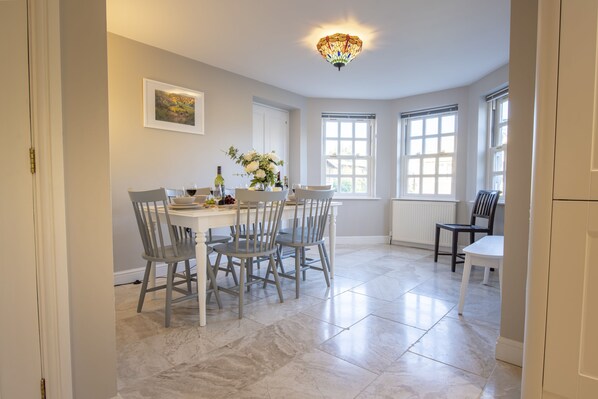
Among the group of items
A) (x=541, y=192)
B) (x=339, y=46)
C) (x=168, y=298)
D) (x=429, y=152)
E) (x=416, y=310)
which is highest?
(x=339, y=46)

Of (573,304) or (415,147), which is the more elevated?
(415,147)

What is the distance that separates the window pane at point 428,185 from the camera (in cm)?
518

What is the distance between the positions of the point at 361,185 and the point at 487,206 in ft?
7.12

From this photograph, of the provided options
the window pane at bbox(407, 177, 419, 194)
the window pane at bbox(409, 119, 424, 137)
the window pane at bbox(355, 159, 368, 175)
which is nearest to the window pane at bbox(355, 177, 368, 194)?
the window pane at bbox(355, 159, 368, 175)

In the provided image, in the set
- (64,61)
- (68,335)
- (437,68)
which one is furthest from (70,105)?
(437,68)

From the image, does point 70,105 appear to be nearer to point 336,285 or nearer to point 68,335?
point 68,335

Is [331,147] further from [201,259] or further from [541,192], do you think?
[541,192]

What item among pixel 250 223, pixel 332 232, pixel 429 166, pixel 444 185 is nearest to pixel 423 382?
pixel 250 223

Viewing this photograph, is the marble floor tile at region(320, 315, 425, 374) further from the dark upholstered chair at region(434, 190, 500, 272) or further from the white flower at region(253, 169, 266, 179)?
the dark upholstered chair at region(434, 190, 500, 272)

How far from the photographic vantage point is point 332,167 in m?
5.59

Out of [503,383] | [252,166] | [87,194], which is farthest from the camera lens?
[252,166]

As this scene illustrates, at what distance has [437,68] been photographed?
393 centimetres

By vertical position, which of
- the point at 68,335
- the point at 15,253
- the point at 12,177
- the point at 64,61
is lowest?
the point at 68,335

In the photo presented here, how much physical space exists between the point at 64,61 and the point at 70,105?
0.52 feet
